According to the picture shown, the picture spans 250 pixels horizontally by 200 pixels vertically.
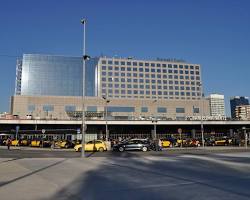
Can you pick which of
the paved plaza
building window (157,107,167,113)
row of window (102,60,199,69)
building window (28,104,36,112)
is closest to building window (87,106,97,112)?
Result: building window (28,104,36,112)

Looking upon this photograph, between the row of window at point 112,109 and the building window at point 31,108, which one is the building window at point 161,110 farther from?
the building window at point 31,108

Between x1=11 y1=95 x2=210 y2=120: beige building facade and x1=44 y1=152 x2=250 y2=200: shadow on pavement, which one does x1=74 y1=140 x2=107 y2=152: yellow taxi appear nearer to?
x1=44 y1=152 x2=250 y2=200: shadow on pavement

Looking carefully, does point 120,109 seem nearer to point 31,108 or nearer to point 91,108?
point 91,108

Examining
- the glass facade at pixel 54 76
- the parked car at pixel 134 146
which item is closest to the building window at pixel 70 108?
the glass facade at pixel 54 76

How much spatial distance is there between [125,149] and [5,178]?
1035 inches

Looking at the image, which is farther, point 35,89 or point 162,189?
point 35,89

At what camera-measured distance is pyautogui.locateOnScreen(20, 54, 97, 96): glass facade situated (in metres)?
144

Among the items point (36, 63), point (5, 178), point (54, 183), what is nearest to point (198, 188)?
point (54, 183)

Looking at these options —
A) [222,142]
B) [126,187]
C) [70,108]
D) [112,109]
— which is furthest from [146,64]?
[126,187]

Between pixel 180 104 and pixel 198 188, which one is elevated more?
pixel 180 104

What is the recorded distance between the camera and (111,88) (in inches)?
5605

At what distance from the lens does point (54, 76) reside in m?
146

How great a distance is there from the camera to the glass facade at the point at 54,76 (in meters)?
144

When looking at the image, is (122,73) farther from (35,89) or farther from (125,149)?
(125,149)
